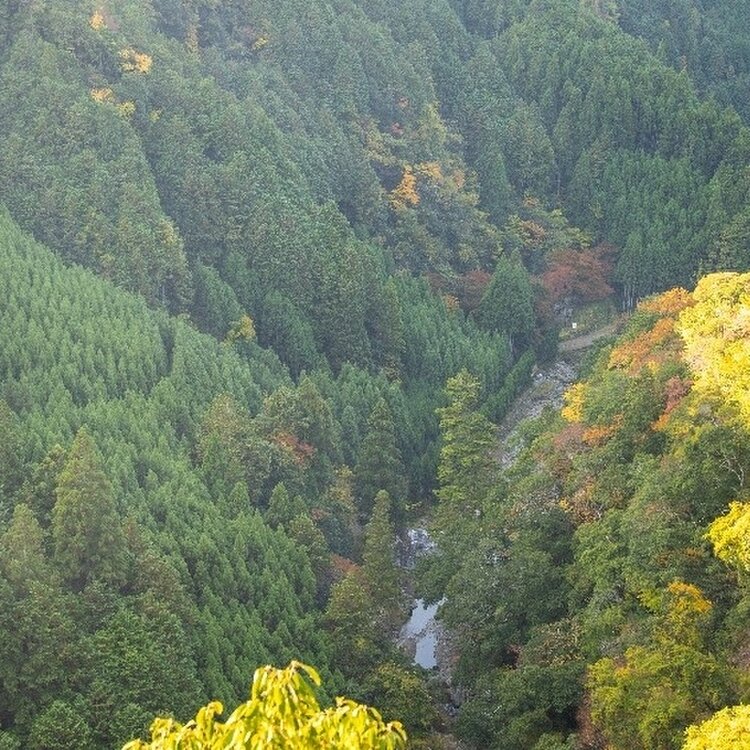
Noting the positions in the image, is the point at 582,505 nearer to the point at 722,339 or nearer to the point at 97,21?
the point at 722,339

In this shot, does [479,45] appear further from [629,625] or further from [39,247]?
[629,625]

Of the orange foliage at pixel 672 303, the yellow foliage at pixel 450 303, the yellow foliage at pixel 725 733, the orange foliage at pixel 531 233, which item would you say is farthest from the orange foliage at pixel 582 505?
the orange foliage at pixel 531 233

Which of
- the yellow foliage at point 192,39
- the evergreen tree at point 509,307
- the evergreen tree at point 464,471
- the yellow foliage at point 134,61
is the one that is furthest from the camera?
the yellow foliage at point 192,39

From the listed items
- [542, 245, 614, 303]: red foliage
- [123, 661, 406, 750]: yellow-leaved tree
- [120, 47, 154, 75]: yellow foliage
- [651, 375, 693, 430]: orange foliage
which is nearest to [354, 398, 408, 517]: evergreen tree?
[651, 375, 693, 430]: orange foliage

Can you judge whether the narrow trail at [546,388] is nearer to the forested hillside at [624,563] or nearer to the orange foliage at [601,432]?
the orange foliage at [601,432]

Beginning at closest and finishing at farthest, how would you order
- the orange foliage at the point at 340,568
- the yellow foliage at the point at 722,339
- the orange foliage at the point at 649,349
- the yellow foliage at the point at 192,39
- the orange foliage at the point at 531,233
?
1. the yellow foliage at the point at 722,339
2. the orange foliage at the point at 649,349
3. the orange foliage at the point at 340,568
4. the yellow foliage at the point at 192,39
5. the orange foliage at the point at 531,233

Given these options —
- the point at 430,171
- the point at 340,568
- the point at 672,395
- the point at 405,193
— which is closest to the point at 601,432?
the point at 672,395

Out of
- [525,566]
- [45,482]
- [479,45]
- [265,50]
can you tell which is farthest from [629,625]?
[479,45]
